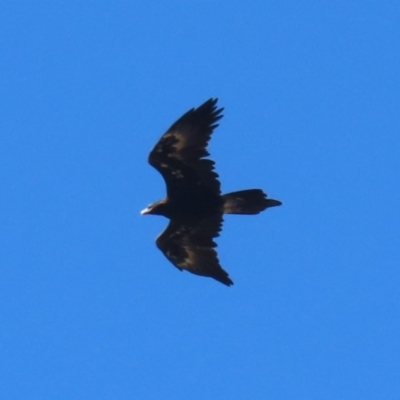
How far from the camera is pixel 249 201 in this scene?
2695cm

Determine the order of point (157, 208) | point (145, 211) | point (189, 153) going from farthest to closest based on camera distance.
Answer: point (145, 211) < point (157, 208) < point (189, 153)

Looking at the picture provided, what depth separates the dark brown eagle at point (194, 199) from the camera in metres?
26.8

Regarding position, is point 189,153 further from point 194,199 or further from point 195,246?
point 195,246

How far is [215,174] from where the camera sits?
2694 cm

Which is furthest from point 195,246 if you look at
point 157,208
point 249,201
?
point 249,201

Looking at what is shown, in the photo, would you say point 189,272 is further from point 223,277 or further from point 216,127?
point 216,127

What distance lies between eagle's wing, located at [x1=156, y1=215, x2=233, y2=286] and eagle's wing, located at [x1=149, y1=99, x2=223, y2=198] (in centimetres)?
60

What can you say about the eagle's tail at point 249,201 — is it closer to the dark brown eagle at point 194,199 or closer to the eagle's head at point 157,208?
the dark brown eagle at point 194,199

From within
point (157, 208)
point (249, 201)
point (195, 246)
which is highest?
point (157, 208)

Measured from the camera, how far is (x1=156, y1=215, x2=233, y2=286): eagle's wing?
27.5m

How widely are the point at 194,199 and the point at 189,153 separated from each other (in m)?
0.73

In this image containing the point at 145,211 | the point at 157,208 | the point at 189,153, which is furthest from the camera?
the point at 145,211

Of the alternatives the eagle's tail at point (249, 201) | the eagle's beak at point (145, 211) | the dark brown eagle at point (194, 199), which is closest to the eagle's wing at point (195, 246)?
the dark brown eagle at point (194, 199)

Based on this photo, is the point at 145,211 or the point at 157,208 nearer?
the point at 157,208
